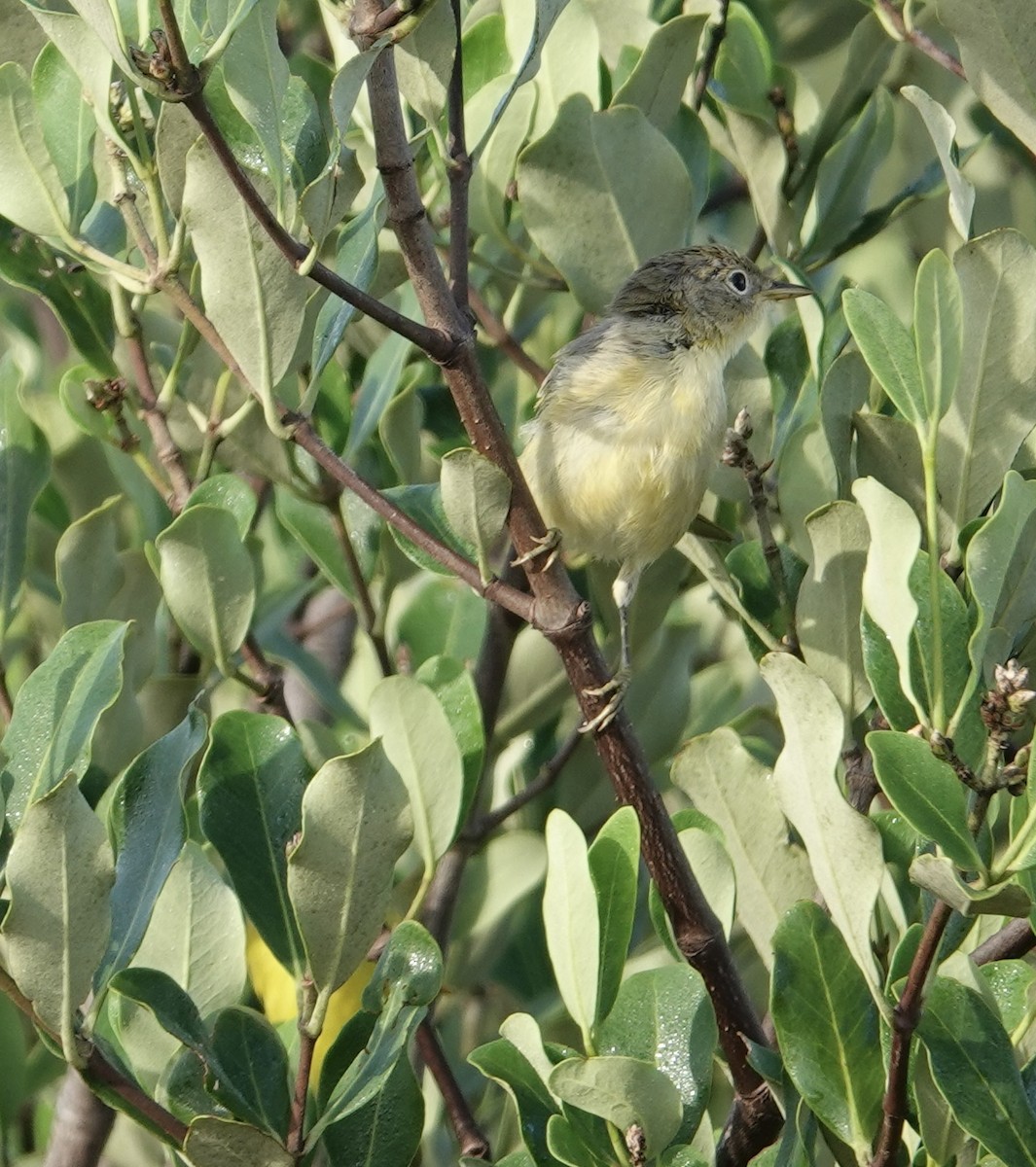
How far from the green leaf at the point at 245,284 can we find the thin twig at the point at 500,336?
0.89 metres

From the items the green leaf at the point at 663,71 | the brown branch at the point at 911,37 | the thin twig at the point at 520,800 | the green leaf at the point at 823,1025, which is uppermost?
the green leaf at the point at 663,71

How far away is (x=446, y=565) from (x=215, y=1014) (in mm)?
639

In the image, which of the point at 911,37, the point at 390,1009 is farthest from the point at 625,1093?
the point at 911,37

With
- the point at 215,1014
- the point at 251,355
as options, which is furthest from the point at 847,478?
the point at 215,1014

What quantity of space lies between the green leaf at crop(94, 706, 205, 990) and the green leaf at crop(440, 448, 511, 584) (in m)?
0.44

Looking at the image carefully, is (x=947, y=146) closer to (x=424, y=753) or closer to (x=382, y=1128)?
(x=424, y=753)

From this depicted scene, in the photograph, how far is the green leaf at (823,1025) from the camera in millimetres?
1884

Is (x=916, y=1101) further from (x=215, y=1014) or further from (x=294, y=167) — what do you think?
(x=294, y=167)

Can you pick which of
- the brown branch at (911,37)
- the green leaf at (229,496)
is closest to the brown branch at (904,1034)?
the green leaf at (229,496)

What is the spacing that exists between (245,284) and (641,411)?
1.54 metres

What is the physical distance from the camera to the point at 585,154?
107 inches

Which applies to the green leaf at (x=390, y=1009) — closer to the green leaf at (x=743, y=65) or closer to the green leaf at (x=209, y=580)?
the green leaf at (x=209, y=580)

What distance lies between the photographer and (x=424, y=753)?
224 centimetres

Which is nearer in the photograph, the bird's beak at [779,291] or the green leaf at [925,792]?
the green leaf at [925,792]
